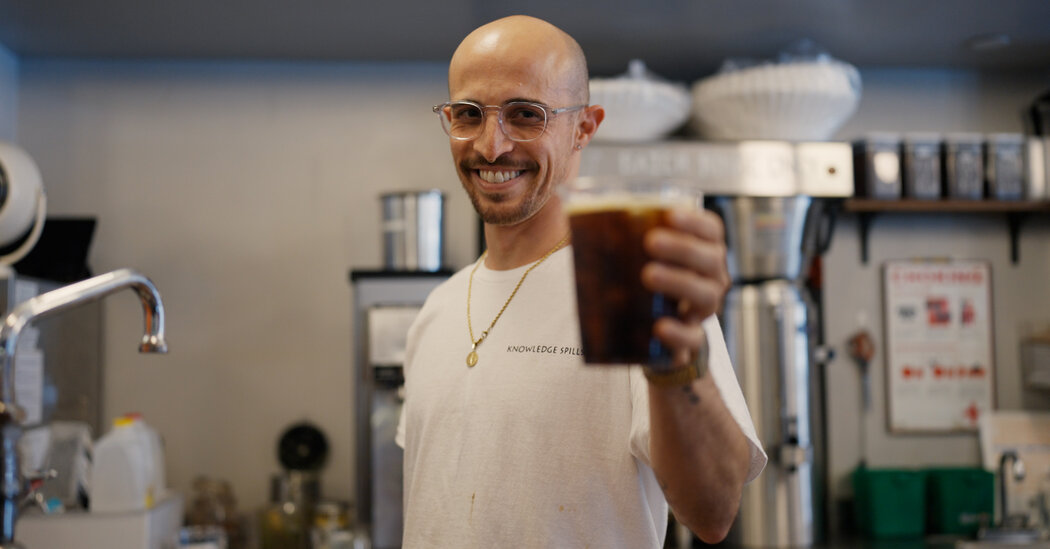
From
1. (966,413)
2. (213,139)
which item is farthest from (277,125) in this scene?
(966,413)

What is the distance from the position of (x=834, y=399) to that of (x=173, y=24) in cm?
286

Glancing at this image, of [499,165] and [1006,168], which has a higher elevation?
[1006,168]

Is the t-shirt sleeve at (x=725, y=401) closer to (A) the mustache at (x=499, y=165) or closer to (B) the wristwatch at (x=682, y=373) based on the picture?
(B) the wristwatch at (x=682, y=373)

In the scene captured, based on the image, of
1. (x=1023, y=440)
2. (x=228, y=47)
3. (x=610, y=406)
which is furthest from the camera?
(x=1023, y=440)

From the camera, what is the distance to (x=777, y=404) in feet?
10.4

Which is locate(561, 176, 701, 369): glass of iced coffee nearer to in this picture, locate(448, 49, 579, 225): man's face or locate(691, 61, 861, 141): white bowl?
locate(448, 49, 579, 225): man's face

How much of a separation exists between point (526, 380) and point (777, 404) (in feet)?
6.96

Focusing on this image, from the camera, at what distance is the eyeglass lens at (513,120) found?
1.25m

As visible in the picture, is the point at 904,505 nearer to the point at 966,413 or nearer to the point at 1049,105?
the point at 966,413

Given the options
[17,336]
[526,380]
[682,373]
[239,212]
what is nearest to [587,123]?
[526,380]

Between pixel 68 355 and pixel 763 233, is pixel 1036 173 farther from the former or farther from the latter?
pixel 68 355

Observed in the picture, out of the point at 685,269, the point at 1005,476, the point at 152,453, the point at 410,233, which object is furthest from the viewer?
the point at 1005,476

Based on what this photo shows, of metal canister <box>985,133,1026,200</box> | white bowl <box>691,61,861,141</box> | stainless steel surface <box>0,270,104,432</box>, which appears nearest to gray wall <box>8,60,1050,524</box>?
stainless steel surface <box>0,270,104,432</box>

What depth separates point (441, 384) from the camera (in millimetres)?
1344
